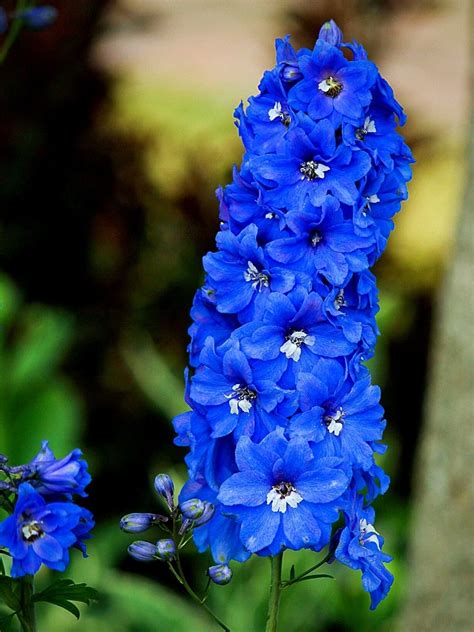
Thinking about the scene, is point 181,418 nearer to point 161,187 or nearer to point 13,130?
point 13,130

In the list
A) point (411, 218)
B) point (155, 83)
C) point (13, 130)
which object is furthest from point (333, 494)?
point (155, 83)

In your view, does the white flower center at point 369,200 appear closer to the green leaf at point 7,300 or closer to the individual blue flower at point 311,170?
the individual blue flower at point 311,170

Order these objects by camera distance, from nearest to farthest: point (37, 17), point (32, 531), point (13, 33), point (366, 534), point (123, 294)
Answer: point (32, 531) < point (366, 534) < point (13, 33) < point (37, 17) < point (123, 294)

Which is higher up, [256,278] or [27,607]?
[256,278]

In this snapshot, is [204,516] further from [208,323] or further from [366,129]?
[366,129]

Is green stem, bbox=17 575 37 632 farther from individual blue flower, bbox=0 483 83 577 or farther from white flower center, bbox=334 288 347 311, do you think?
white flower center, bbox=334 288 347 311

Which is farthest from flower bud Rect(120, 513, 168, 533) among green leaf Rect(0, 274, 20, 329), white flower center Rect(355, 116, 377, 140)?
green leaf Rect(0, 274, 20, 329)

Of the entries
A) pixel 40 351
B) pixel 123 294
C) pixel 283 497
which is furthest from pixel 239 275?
pixel 123 294
